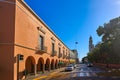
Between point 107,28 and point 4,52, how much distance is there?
98.3ft

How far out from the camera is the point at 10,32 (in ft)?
79.0

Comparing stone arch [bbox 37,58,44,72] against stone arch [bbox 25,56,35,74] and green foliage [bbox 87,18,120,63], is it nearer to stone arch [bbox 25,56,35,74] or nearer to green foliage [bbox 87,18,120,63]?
stone arch [bbox 25,56,35,74]

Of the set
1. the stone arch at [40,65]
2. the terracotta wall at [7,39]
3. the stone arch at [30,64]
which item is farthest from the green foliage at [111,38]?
the terracotta wall at [7,39]

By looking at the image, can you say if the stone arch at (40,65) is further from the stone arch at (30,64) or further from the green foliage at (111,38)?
the green foliage at (111,38)

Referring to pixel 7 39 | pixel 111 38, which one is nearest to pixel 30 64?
pixel 7 39

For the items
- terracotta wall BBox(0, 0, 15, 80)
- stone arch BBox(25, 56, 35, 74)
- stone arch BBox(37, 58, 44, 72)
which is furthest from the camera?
stone arch BBox(37, 58, 44, 72)

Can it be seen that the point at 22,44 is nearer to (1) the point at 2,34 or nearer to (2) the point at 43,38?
(1) the point at 2,34

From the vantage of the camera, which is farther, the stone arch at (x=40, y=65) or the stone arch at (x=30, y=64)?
the stone arch at (x=40, y=65)

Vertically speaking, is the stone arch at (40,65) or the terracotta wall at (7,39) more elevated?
the terracotta wall at (7,39)

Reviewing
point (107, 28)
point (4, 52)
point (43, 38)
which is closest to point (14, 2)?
point (4, 52)

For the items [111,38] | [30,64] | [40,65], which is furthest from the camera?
[111,38]

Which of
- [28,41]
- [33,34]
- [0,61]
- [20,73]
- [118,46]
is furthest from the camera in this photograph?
[118,46]

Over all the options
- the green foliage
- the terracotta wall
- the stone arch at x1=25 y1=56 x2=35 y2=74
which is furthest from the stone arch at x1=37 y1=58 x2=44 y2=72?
the terracotta wall

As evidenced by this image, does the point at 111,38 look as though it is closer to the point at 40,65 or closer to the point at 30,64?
the point at 40,65
